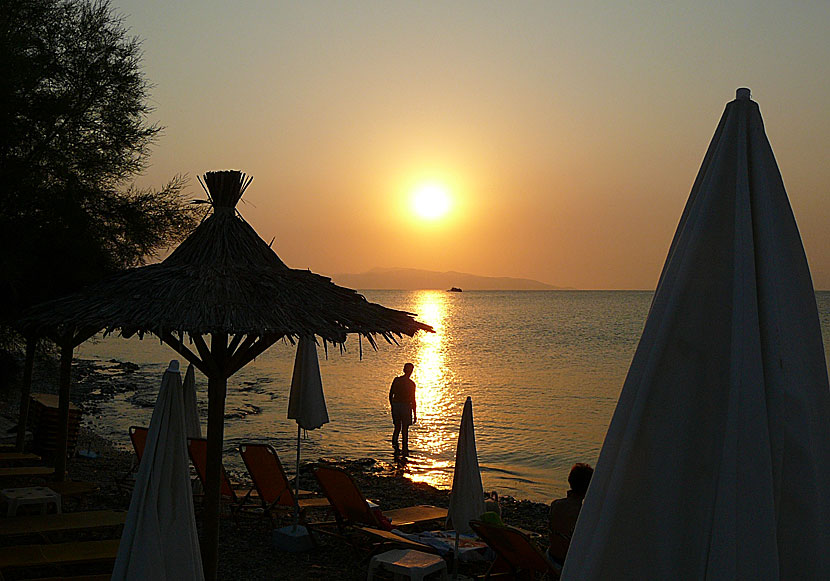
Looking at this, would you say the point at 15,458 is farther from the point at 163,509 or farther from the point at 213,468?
the point at 163,509

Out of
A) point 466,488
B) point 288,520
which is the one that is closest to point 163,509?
point 466,488

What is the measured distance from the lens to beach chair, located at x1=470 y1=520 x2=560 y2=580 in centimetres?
591

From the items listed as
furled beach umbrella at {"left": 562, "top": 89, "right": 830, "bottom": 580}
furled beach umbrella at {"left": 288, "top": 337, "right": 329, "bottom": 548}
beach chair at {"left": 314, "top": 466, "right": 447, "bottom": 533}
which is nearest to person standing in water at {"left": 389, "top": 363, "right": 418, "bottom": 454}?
furled beach umbrella at {"left": 288, "top": 337, "right": 329, "bottom": 548}

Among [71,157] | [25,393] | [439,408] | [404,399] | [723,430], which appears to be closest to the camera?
[723,430]

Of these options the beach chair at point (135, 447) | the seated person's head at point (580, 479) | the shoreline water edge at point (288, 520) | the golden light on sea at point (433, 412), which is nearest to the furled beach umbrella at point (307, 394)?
the shoreline water edge at point (288, 520)

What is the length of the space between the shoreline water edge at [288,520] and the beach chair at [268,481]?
0.87 ft

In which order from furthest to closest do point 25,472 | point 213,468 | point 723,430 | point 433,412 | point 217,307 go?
point 433,412 → point 25,472 → point 213,468 → point 217,307 → point 723,430

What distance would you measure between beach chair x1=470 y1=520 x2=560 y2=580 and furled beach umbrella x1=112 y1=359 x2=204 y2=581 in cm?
252

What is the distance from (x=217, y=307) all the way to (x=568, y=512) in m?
3.28

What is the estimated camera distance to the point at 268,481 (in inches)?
344

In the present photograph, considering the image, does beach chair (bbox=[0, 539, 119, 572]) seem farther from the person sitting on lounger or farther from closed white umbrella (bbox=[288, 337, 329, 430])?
the person sitting on lounger

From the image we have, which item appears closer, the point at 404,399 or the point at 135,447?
the point at 135,447

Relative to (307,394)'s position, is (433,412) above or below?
below

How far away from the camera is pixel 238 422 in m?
23.0
